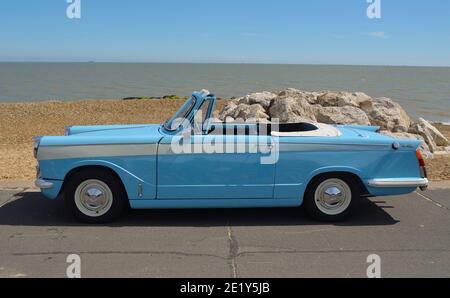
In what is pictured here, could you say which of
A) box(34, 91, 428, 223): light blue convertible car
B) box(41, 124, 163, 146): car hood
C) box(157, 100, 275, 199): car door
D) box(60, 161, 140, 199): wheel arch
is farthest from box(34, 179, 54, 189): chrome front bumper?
box(157, 100, 275, 199): car door

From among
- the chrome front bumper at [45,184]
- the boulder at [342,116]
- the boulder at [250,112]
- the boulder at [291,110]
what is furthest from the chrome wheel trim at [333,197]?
the boulder at [250,112]

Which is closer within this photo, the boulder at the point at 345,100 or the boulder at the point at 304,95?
the boulder at the point at 345,100

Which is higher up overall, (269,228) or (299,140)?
(299,140)

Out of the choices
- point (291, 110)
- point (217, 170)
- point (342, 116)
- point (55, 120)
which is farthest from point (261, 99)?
point (217, 170)

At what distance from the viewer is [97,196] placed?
17.8 feet

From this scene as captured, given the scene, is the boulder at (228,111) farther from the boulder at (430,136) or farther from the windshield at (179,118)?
the windshield at (179,118)

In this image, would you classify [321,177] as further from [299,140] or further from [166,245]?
[166,245]

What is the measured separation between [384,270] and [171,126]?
257 cm

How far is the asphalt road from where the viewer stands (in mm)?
4324

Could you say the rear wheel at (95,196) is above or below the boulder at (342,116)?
below

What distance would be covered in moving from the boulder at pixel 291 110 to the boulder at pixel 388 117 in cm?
150

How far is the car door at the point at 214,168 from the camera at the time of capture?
17.4ft
